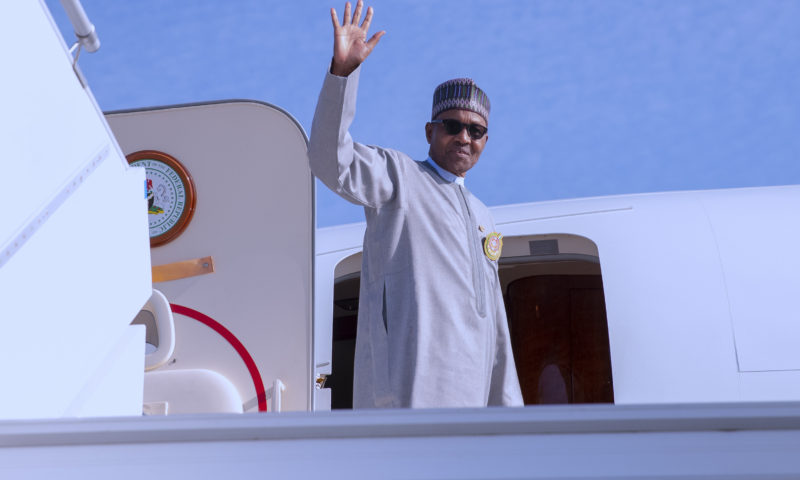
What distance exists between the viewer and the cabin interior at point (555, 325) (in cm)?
483

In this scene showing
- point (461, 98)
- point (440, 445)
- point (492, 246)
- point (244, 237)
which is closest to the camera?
point (440, 445)

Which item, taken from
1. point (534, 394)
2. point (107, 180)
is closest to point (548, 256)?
point (534, 394)

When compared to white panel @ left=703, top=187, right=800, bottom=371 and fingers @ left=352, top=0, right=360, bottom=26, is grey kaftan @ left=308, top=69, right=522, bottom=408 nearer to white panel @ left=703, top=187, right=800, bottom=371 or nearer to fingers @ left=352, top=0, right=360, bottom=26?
fingers @ left=352, top=0, right=360, bottom=26

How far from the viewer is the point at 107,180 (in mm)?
1713

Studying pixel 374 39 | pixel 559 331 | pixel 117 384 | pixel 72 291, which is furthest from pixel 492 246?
pixel 559 331

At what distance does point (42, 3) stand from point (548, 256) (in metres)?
3.16

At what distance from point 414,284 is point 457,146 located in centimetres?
60

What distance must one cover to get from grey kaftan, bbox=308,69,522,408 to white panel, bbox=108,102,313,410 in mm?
407

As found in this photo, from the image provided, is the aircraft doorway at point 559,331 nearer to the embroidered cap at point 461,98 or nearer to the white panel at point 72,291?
the embroidered cap at point 461,98

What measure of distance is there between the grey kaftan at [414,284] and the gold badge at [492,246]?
2cm

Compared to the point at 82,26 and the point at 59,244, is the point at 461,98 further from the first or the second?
the point at 59,244

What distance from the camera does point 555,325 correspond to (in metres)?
5.12

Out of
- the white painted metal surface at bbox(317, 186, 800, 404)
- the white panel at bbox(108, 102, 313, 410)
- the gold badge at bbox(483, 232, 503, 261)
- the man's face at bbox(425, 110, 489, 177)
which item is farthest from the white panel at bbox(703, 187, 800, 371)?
the white panel at bbox(108, 102, 313, 410)

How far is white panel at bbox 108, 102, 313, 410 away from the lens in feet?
9.72
